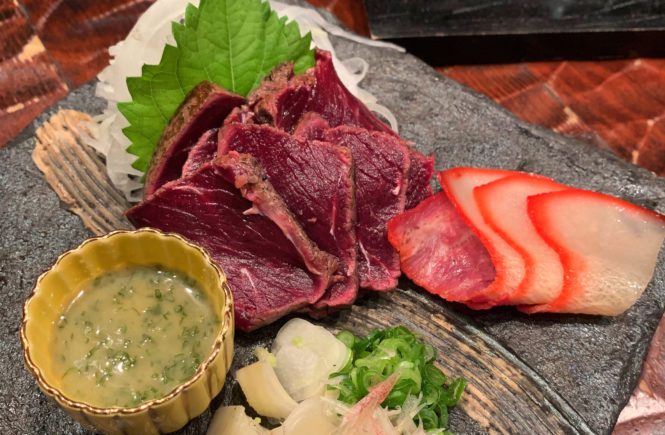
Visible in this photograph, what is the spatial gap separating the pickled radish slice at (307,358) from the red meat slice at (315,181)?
17cm

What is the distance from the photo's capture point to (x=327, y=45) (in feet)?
13.7

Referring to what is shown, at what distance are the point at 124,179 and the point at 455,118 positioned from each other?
75.9 inches

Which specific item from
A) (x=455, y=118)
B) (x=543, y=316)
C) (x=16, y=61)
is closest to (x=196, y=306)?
(x=543, y=316)

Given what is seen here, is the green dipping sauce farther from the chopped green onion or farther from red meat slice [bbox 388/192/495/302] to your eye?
red meat slice [bbox 388/192/495/302]

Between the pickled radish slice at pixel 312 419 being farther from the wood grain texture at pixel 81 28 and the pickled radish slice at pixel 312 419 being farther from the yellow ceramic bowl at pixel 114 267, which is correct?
the wood grain texture at pixel 81 28

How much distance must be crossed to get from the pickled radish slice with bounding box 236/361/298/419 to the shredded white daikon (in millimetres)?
1280

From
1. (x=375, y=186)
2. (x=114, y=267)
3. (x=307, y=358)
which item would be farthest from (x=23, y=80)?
(x=307, y=358)

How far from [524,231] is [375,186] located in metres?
0.73

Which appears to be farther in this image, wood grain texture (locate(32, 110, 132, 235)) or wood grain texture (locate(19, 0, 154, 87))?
wood grain texture (locate(19, 0, 154, 87))

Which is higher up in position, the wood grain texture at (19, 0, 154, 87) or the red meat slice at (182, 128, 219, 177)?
the wood grain texture at (19, 0, 154, 87)

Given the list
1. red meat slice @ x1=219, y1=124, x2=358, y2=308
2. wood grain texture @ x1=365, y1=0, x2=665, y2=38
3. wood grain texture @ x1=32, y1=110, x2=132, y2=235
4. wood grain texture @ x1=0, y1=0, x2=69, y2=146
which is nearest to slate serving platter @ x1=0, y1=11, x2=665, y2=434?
wood grain texture @ x1=32, y1=110, x2=132, y2=235

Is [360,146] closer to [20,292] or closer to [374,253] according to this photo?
[374,253]

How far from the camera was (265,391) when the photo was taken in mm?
2781

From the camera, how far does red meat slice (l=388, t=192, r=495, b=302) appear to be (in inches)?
124
